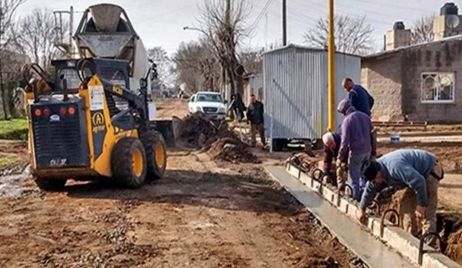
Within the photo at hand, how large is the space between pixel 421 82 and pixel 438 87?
1094 millimetres

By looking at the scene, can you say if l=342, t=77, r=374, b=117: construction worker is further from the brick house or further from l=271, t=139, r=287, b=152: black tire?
the brick house

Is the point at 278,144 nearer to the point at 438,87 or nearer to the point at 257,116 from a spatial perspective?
the point at 257,116

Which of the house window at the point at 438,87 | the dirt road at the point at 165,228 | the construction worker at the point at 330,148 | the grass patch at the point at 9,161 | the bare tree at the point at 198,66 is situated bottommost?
the grass patch at the point at 9,161

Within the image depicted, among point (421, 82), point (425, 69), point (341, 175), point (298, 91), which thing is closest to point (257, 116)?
point (298, 91)

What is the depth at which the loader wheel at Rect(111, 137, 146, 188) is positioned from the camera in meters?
11.8

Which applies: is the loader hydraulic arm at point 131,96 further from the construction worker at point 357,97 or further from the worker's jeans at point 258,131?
the worker's jeans at point 258,131

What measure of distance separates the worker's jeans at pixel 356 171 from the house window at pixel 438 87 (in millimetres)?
21218

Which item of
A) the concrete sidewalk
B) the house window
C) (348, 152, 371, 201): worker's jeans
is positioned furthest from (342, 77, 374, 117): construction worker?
the house window

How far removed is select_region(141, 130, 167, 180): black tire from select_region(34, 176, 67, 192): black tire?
1782 mm

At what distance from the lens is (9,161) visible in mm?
18500

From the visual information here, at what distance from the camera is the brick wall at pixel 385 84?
1168 inches

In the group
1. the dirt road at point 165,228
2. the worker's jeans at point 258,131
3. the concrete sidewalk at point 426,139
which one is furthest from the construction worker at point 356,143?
the concrete sidewalk at point 426,139

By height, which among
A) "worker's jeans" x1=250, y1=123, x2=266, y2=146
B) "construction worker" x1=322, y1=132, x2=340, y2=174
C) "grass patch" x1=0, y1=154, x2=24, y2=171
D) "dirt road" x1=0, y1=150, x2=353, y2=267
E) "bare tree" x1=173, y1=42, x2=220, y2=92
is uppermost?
Answer: "bare tree" x1=173, y1=42, x2=220, y2=92

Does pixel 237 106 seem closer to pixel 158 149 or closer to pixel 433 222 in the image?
pixel 158 149
